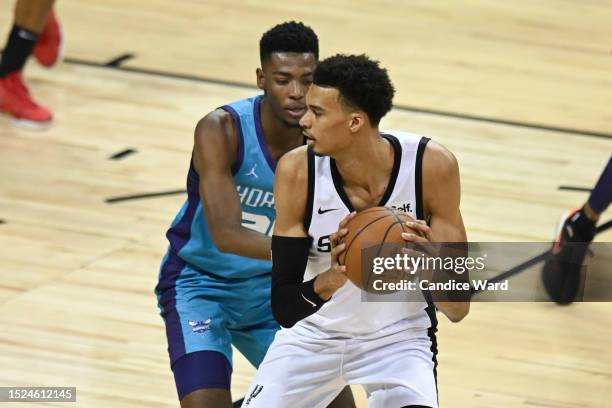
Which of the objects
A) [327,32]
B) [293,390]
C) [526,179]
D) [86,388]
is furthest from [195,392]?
[327,32]

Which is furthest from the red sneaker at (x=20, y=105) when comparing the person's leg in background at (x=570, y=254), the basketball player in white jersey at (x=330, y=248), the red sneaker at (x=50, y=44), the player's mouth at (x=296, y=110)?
the basketball player in white jersey at (x=330, y=248)

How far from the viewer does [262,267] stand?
4.72 metres

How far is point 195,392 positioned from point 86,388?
1.16 metres

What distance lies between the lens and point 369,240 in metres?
3.79

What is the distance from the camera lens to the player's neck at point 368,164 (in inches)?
160

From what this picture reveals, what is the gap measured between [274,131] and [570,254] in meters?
2.38

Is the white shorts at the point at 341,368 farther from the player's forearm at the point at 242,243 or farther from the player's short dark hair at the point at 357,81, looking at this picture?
the player's short dark hair at the point at 357,81

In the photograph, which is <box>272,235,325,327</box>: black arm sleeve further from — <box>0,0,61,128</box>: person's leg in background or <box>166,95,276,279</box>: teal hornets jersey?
<box>0,0,61,128</box>: person's leg in background

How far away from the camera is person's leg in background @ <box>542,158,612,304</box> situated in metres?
6.42

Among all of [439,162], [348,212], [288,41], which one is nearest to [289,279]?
[348,212]

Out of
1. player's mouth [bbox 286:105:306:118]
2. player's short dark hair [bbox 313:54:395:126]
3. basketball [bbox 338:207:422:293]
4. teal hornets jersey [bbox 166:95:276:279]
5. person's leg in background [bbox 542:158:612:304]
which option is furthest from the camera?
person's leg in background [bbox 542:158:612:304]

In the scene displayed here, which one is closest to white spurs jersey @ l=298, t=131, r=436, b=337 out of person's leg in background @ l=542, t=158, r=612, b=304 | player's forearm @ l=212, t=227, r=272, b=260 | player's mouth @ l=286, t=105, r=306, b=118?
player's forearm @ l=212, t=227, r=272, b=260

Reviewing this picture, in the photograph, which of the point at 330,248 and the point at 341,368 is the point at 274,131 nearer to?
the point at 330,248

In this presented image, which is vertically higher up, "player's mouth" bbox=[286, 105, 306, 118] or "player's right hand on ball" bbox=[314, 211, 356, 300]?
"player's mouth" bbox=[286, 105, 306, 118]
